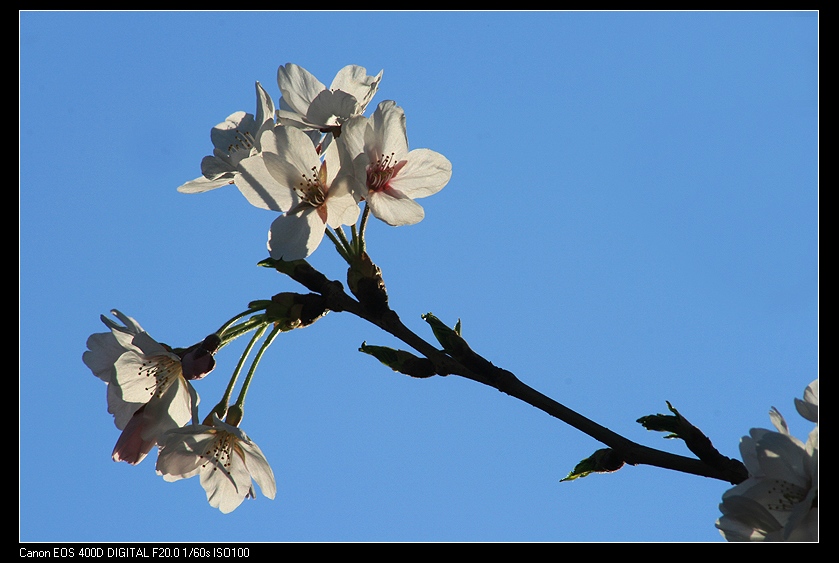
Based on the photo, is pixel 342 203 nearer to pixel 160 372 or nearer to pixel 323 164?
pixel 323 164

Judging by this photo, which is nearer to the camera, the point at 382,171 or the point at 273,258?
the point at 273,258

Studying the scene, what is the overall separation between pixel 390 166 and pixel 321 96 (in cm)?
34

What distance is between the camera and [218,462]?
2139mm

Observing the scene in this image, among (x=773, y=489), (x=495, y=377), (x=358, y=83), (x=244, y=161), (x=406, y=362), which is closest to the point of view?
(x=773, y=489)

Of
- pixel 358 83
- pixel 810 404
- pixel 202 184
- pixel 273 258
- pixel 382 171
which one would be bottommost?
pixel 810 404

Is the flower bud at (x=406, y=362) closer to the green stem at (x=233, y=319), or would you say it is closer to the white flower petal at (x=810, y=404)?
the green stem at (x=233, y=319)

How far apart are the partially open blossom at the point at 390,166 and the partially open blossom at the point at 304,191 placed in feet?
0.22

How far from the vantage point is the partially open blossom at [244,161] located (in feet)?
6.82

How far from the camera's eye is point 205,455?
2123mm

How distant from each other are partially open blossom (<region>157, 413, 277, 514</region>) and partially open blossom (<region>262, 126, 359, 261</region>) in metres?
0.62

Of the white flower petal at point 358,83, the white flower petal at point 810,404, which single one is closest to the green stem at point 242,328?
the white flower petal at point 358,83

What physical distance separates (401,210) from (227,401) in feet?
2.83

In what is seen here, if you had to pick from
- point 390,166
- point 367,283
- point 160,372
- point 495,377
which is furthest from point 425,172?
point 160,372
